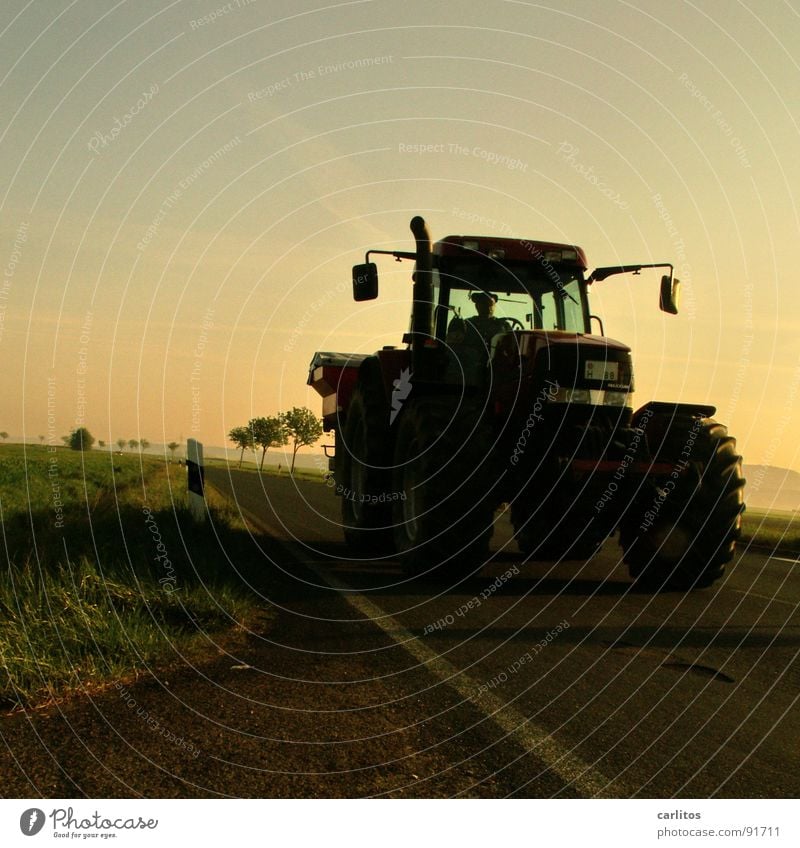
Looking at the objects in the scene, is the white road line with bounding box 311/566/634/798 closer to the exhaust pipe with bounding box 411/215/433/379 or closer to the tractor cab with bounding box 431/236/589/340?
the exhaust pipe with bounding box 411/215/433/379

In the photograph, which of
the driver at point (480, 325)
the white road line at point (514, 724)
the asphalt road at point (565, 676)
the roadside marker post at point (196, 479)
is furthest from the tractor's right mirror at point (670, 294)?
the roadside marker post at point (196, 479)

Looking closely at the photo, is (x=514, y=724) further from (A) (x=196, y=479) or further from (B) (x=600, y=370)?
(A) (x=196, y=479)

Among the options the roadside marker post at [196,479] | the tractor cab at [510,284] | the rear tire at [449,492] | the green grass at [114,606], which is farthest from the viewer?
the roadside marker post at [196,479]

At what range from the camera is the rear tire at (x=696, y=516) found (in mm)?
8859

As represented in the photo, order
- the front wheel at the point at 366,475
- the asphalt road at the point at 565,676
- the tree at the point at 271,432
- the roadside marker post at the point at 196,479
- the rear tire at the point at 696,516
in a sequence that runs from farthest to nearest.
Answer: the tree at the point at 271,432
the roadside marker post at the point at 196,479
the front wheel at the point at 366,475
the rear tire at the point at 696,516
the asphalt road at the point at 565,676

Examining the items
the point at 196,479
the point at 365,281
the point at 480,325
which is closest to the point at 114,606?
the point at 365,281

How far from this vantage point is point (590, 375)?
874cm

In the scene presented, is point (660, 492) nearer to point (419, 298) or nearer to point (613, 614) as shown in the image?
point (613, 614)

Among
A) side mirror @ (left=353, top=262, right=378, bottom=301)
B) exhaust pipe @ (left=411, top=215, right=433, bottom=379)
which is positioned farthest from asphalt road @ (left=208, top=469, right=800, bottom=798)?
side mirror @ (left=353, top=262, right=378, bottom=301)

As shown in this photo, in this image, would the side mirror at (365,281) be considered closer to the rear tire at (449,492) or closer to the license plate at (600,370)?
the rear tire at (449,492)

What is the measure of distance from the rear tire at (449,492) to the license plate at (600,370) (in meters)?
1.09

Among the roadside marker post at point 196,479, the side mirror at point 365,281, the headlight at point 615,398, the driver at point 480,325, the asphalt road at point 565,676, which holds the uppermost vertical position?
the side mirror at point 365,281

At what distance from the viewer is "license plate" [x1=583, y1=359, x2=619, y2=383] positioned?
8.74 meters

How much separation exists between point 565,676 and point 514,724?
108 centimetres
